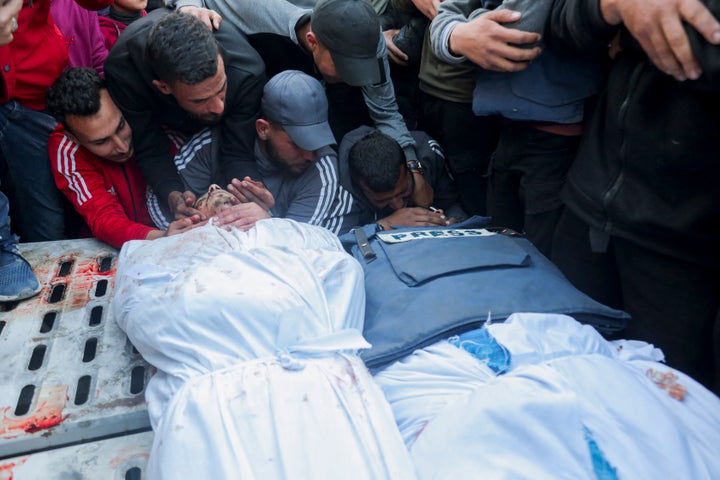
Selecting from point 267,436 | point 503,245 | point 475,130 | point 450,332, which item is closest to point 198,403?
point 267,436

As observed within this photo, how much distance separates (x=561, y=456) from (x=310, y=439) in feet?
1.28

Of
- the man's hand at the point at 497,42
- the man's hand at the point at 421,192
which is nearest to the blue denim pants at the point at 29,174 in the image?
the man's hand at the point at 421,192

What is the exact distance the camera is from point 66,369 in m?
1.29

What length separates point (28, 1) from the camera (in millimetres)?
1766

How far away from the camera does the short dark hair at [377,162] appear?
6.58 feet

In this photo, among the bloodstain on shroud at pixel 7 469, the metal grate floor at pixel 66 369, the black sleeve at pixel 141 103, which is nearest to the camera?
the bloodstain on shroud at pixel 7 469

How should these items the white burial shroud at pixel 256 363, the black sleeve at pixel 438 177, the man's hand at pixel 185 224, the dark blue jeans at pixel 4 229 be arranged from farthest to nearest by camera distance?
the black sleeve at pixel 438 177
the man's hand at pixel 185 224
the dark blue jeans at pixel 4 229
the white burial shroud at pixel 256 363

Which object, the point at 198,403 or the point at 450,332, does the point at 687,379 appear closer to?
the point at 450,332

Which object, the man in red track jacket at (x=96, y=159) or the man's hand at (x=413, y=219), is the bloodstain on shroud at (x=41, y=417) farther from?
the man's hand at (x=413, y=219)

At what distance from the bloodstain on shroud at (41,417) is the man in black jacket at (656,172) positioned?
3.99ft

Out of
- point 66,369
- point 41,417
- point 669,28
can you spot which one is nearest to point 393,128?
point 669,28

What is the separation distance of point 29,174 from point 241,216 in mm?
820

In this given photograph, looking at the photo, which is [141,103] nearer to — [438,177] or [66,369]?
[66,369]

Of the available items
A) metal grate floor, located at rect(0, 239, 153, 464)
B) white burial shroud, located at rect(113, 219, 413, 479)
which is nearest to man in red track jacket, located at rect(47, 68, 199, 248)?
metal grate floor, located at rect(0, 239, 153, 464)
